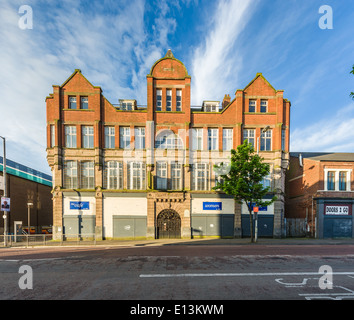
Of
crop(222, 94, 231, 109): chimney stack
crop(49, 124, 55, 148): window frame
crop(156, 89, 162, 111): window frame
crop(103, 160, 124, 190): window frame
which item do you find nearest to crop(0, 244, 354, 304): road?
crop(103, 160, 124, 190): window frame

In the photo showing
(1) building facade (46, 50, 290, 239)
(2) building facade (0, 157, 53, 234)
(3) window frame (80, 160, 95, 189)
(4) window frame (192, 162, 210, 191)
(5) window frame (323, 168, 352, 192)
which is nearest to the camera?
(1) building facade (46, 50, 290, 239)

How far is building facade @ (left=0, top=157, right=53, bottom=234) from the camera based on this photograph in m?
29.4

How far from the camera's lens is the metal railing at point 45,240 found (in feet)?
56.2

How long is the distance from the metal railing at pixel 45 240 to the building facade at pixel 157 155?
0.57 metres

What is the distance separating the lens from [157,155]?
67.5 feet

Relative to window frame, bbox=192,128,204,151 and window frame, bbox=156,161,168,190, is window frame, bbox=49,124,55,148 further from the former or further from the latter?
window frame, bbox=192,128,204,151

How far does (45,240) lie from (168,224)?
11.7 m

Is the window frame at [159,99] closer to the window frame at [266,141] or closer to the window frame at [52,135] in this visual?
the window frame at [52,135]

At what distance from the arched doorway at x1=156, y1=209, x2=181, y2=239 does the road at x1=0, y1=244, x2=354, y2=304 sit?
9188 millimetres

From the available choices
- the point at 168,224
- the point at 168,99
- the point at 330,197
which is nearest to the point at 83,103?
the point at 168,99

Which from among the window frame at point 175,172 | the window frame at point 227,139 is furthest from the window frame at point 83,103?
the window frame at point 227,139

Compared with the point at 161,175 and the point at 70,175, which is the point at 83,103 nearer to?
the point at 70,175
